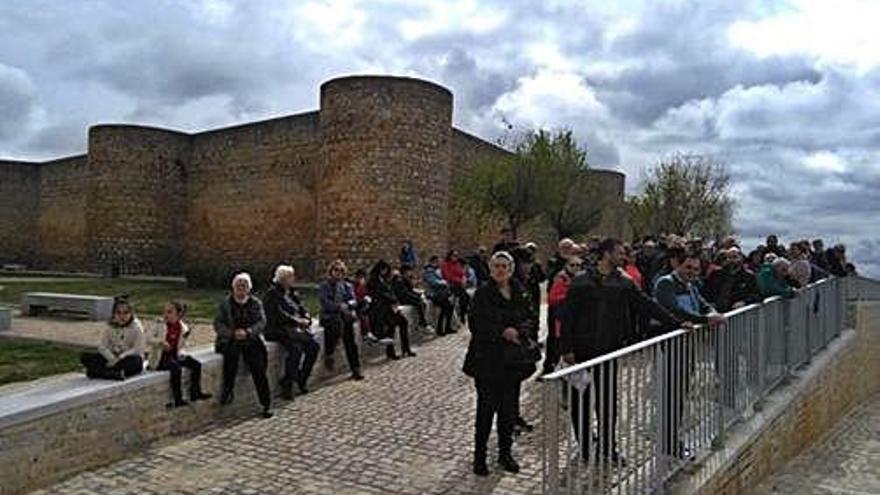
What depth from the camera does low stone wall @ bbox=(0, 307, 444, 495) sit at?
220 inches

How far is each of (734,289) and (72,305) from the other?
13875mm

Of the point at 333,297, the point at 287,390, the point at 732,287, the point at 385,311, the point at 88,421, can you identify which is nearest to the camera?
the point at 88,421

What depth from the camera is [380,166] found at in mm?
22281

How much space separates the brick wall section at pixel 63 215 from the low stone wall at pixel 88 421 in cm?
3309

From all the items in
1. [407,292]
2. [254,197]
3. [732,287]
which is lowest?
[407,292]

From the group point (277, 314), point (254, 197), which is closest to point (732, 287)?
point (277, 314)

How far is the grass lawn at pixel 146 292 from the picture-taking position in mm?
18375

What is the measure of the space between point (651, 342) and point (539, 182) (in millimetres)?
22832

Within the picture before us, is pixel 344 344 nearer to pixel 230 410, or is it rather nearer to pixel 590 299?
pixel 230 410

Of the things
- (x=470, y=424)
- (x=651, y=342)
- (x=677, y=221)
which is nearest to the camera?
(x=651, y=342)

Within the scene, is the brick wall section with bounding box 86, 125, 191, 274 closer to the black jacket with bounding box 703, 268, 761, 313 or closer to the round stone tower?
the round stone tower

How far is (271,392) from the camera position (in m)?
8.67

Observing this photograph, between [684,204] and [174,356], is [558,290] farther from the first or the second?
[684,204]

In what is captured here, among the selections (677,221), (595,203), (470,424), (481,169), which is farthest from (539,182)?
(470,424)
